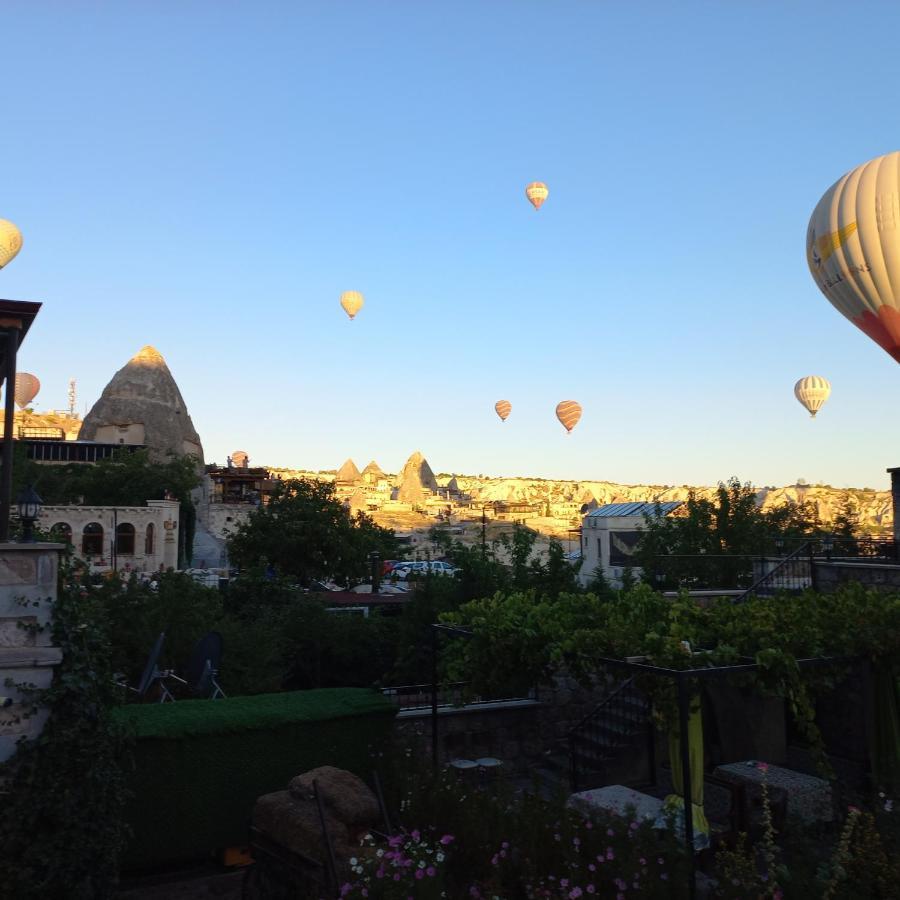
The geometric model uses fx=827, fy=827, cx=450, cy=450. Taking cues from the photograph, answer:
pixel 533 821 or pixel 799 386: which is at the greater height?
pixel 799 386

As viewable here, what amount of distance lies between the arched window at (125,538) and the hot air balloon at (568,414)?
34.2 meters

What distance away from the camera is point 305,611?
18141 millimetres

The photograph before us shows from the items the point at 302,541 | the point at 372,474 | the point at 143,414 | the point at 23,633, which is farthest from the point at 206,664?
the point at 372,474

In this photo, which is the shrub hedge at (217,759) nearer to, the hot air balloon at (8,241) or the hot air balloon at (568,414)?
the hot air balloon at (8,241)

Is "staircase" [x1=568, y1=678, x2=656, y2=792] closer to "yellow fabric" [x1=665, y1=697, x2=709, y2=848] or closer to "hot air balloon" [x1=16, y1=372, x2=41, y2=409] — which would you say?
"yellow fabric" [x1=665, y1=697, x2=709, y2=848]

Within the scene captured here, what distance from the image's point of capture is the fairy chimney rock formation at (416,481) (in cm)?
13575

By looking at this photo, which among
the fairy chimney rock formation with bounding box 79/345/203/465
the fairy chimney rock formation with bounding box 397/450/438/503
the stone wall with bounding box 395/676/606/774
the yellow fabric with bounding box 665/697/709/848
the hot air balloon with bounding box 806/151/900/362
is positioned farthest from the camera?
the fairy chimney rock formation with bounding box 397/450/438/503

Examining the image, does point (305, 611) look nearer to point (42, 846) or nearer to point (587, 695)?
point (587, 695)

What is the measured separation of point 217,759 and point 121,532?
35.2 m

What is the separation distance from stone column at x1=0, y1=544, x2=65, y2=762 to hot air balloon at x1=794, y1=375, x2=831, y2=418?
49.4 m

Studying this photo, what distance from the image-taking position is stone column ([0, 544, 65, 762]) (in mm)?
7602

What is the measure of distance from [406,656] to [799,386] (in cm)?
4209

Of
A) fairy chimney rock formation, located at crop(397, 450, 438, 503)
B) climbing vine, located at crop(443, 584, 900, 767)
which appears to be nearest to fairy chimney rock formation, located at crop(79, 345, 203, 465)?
fairy chimney rock formation, located at crop(397, 450, 438, 503)

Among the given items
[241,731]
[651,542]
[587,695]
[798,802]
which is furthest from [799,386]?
[241,731]
